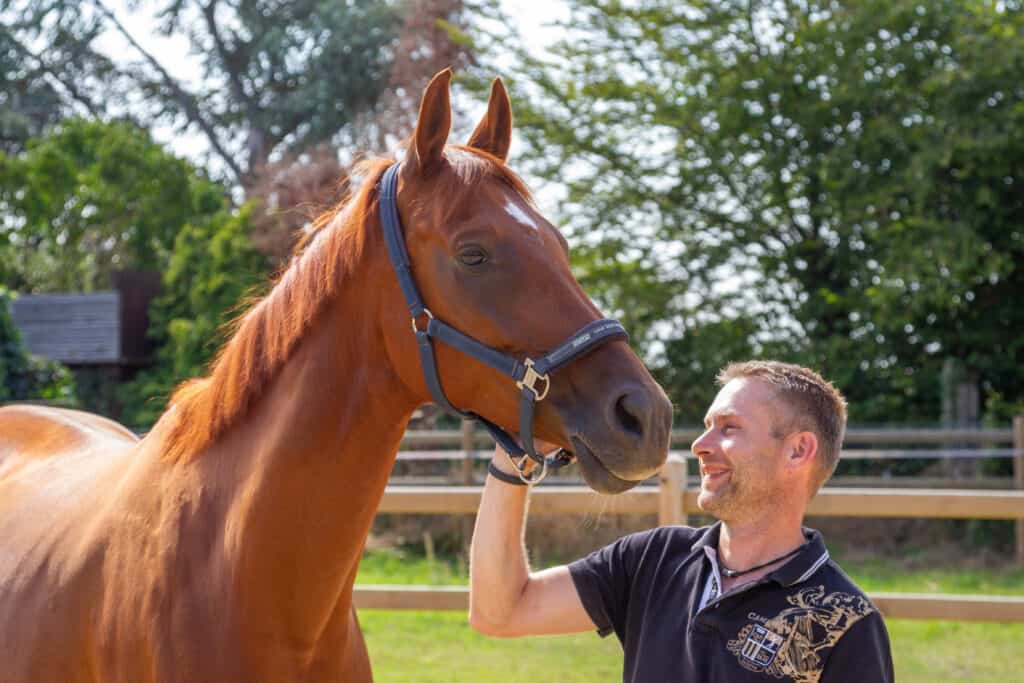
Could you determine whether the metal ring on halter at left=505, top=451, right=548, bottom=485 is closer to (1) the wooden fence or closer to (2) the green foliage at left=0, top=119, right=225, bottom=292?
(1) the wooden fence

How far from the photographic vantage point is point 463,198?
2066 mm

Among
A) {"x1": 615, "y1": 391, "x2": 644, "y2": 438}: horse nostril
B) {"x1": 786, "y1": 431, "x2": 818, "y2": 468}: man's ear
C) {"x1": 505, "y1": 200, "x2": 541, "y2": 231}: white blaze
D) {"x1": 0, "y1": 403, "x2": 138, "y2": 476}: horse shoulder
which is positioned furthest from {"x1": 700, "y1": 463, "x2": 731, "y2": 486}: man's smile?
{"x1": 0, "y1": 403, "x2": 138, "y2": 476}: horse shoulder

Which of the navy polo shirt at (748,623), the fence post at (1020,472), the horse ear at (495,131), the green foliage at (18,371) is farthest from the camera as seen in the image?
the green foliage at (18,371)

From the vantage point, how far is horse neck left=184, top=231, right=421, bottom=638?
A: 2.10 meters

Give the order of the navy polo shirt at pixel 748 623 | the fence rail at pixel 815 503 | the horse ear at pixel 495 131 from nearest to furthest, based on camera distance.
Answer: the navy polo shirt at pixel 748 623 → the horse ear at pixel 495 131 → the fence rail at pixel 815 503

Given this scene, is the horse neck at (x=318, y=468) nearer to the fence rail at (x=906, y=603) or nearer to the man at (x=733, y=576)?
the man at (x=733, y=576)

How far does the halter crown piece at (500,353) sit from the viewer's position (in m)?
1.91

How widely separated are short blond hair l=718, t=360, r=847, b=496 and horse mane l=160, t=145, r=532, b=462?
2.03 feet

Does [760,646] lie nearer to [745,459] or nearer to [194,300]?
[745,459]

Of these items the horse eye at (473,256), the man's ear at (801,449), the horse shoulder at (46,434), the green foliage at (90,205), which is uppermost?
the green foliage at (90,205)

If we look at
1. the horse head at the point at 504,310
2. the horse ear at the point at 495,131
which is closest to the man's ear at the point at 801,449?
the horse head at the point at 504,310

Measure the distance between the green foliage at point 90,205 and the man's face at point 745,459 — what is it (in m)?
22.8

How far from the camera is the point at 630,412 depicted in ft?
6.07

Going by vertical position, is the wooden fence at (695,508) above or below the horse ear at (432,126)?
below
